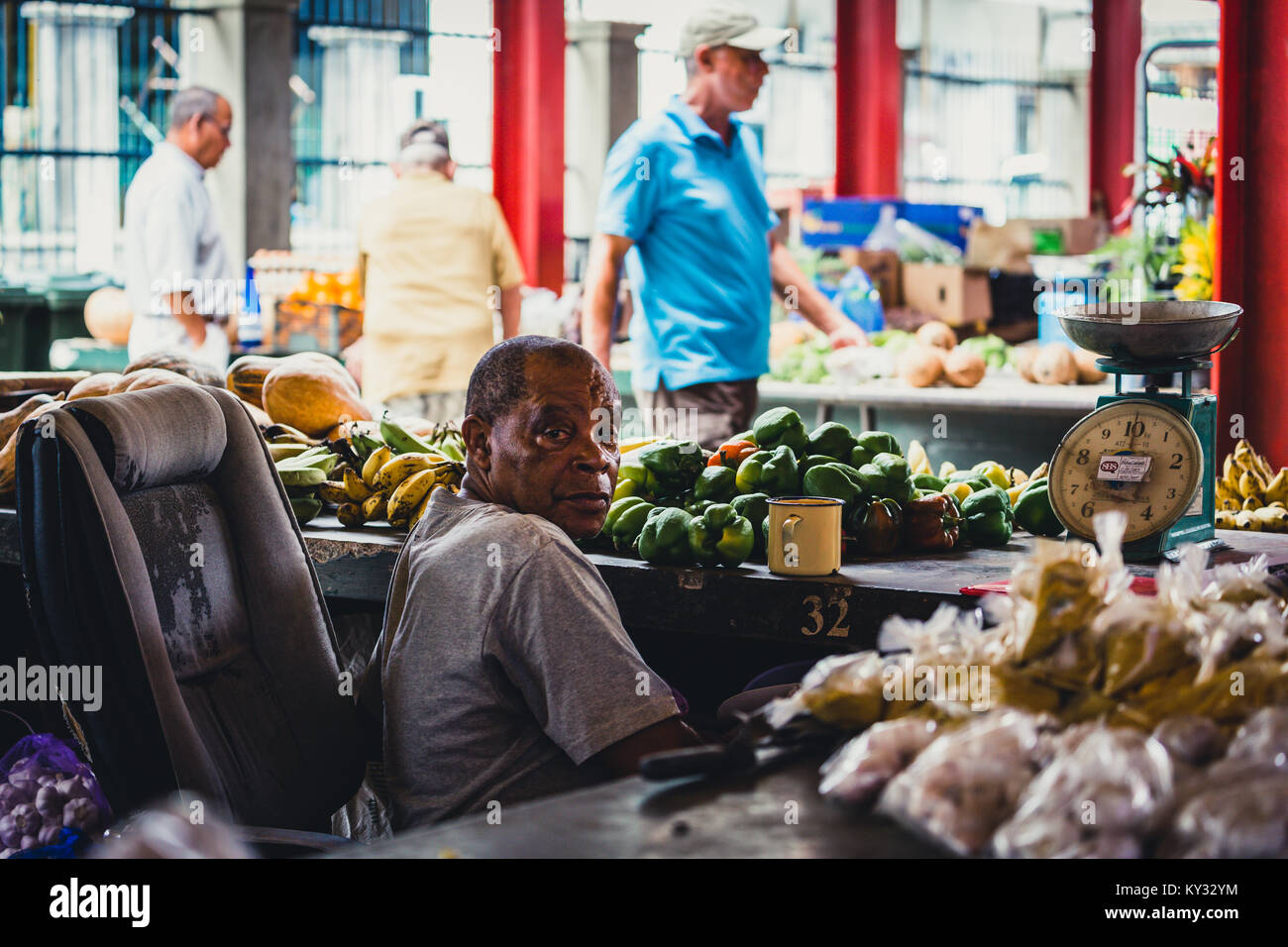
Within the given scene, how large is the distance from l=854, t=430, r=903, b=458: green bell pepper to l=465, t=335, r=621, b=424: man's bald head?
2.95ft

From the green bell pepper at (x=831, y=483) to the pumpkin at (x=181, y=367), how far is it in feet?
5.26

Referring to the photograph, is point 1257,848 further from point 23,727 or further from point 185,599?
point 23,727

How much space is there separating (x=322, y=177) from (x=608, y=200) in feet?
26.1

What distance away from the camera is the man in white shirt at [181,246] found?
5426 mm

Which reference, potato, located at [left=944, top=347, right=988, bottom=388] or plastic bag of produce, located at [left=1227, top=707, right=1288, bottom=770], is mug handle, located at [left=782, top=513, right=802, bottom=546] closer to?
plastic bag of produce, located at [left=1227, top=707, right=1288, bottom=770]

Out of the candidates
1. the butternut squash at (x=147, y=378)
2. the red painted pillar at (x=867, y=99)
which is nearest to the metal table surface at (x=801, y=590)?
the butternut squash at (x=147, y=378)

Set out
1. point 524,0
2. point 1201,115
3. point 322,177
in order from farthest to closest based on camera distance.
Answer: point 322,177, point 524,0, point 1201,115

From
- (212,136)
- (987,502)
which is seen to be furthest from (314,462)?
(212,136)

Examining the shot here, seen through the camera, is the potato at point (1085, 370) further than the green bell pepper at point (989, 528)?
Yes

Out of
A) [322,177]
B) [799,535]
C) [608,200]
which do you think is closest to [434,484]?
[799,535]

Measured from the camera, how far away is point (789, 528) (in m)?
2.35

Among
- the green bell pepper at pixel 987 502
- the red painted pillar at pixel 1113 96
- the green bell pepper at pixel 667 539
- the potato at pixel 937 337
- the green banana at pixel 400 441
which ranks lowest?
the green bell pepper at pixel 667 539

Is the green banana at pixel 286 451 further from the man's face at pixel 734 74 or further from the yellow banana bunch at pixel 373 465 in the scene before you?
the man's face at pixel 734 74

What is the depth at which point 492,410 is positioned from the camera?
1.99 meters
